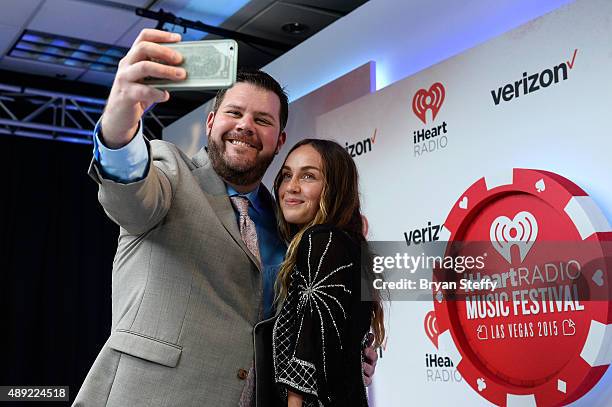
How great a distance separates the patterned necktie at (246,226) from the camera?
6.13 ft

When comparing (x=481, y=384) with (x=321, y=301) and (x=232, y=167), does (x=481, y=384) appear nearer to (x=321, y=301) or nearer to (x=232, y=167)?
(x=321, y=301)

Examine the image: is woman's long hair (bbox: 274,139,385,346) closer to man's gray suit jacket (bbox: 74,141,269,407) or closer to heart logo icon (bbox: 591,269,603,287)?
man's gray suit jacket (bbox: 74,141,269,407)

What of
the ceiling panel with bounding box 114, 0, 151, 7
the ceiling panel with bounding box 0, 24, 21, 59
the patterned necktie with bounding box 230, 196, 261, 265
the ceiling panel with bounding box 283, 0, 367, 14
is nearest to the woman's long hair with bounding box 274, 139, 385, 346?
the patterned necktie with bounding box 230, 196, 261, 265

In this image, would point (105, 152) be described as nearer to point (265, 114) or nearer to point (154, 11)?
point (265, 114)

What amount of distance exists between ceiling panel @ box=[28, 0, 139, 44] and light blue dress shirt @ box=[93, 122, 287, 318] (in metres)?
4.33

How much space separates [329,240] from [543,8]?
1927 millimetres

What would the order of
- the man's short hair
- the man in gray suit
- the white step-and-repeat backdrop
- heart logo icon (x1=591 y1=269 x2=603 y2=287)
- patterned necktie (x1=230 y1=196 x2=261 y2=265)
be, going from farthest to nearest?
the white step-and-repeat backdrop, heart logo icon (x1=591 y1=269 x2=603 y2=287), the man's short hair, patterned necktie (x1=230 y1=196 x2=261 y2=265), the man in gray suit

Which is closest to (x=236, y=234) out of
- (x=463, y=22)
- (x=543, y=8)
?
(x=543, y=8)

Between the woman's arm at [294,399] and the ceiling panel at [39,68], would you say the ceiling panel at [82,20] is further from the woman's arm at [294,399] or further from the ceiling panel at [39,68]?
the woman's arm at [294,399]

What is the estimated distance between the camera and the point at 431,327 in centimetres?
368

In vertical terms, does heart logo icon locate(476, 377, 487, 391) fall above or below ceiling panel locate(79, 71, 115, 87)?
below

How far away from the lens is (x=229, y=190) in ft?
6.41

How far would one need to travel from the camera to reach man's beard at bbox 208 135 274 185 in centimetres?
193

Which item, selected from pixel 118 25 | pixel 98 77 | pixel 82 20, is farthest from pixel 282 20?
pixel 98 77
